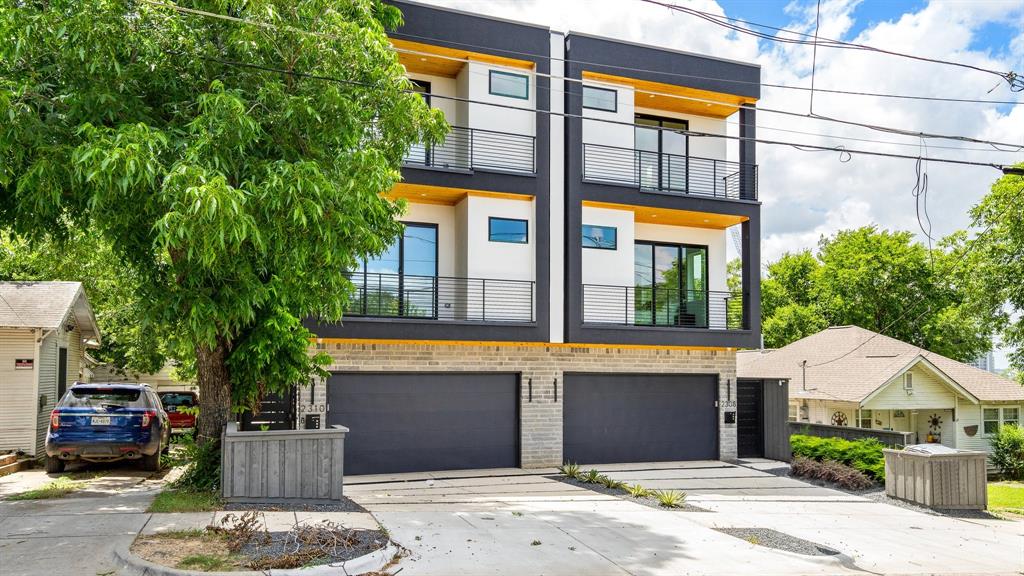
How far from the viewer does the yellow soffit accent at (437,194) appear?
54.7 ft

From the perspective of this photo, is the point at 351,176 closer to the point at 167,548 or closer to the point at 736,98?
the point at 167,548

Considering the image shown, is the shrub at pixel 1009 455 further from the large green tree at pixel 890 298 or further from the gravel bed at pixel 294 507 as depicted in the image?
the gravel bed at pixel 294 507

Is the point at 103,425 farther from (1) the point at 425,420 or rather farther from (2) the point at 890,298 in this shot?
(2) the point at 890,298

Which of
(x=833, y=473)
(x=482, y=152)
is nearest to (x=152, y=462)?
(x=482, y=152)

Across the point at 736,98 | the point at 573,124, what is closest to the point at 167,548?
the point at 573,124

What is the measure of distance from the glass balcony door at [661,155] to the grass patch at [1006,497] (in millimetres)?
10053

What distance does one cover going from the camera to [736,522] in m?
11.7

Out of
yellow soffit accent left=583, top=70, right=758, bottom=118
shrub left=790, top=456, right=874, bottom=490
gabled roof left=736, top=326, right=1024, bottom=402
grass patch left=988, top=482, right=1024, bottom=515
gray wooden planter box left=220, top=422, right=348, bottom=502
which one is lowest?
grass patch left=988, top=482, right=1024, bottom=515

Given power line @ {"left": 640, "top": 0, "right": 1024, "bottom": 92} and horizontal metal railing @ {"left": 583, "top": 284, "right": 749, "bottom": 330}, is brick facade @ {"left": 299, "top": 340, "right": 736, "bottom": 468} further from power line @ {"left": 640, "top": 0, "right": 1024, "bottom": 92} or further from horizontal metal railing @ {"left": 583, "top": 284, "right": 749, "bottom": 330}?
power line @ {"left": 640, "top": 0, "right": 1024, "bottom": 92}

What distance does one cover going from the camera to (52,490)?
1160 centimetres

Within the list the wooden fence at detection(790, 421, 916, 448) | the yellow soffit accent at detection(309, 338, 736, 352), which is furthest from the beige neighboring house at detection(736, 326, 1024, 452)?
the yellow soffit accent at detection(309, 338, 736, 352)

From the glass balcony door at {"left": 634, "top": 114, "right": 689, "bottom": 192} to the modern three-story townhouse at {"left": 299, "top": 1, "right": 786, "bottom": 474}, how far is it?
6cm

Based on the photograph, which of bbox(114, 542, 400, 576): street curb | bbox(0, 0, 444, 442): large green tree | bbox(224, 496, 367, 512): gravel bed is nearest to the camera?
bbox(114, 542, 400, 576): street curb

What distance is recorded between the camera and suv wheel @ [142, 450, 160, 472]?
1415cm
